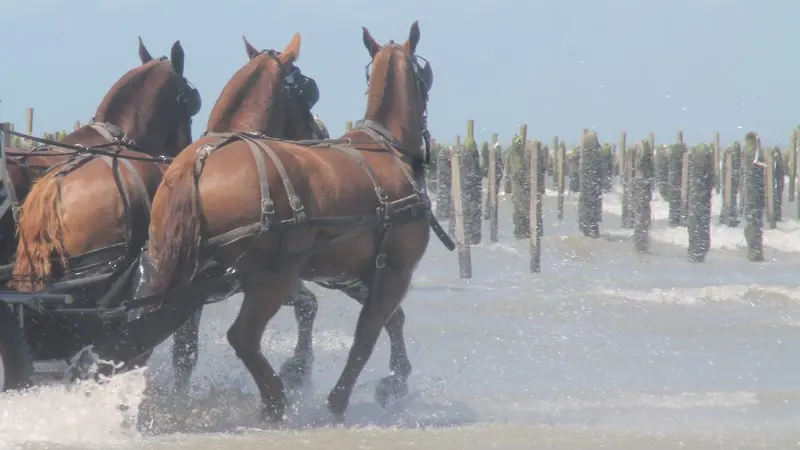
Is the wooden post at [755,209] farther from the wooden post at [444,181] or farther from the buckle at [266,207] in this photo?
the buckle at [266,207]

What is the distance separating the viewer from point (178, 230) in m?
6.41

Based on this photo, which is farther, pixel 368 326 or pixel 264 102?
pixel 264 102

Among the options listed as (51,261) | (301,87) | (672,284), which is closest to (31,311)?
(51,261)

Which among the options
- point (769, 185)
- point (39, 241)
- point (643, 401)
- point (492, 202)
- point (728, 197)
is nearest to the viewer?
point (39, 241)

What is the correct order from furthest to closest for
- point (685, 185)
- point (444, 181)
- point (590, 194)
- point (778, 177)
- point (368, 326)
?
1. point (778, 177)
2. point (685, 185)
3. point (444, 181)
4. point (590, 194)
5. point (368, 326)

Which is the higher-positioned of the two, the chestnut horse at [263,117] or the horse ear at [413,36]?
the horse ear at [413,36]

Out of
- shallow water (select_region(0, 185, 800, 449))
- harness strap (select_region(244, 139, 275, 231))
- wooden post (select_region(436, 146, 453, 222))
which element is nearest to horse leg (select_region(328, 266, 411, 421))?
shallow water (select_region(0, 185, 800, 449))

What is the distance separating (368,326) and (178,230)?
5.01 feet

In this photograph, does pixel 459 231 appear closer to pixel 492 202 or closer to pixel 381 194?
pixel 492 202

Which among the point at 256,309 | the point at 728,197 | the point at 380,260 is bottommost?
the point at 728,197

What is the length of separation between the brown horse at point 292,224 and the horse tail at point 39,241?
54 cm

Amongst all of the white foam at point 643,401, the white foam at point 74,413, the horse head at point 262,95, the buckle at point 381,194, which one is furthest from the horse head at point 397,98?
the white foam at point 74,413

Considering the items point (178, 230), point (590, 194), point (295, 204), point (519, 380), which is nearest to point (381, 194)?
point (295, 204)

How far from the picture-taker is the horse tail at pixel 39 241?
6762 mm
